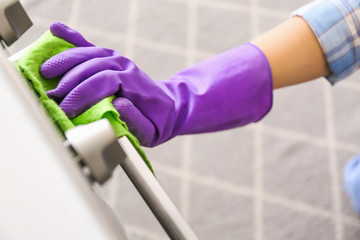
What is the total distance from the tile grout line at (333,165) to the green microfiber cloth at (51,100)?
0.90 m

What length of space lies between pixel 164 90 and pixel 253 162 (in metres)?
0.71

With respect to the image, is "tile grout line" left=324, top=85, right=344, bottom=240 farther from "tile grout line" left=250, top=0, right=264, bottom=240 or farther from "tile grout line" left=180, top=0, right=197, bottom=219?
"tile grout line" left=180, top=0, right=197, bottom=219

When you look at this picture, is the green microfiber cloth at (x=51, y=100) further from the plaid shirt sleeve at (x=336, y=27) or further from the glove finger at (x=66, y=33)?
the plaid shirt sleeve at (x=336, y=27)

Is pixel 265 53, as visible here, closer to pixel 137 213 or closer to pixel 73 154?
pixel 73 154

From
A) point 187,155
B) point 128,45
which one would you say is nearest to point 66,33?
point 187,155

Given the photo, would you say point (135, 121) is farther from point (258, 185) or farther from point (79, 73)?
point (258, 185)

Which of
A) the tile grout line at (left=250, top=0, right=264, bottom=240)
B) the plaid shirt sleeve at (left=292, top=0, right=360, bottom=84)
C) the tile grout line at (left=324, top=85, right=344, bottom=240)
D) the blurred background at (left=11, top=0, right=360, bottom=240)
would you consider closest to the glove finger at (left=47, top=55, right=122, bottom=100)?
the plaid shirt sleeve at (left=292, top=0, right=360, bottom=84)

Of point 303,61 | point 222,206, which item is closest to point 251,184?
point 222,206

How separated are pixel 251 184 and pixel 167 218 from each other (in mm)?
888

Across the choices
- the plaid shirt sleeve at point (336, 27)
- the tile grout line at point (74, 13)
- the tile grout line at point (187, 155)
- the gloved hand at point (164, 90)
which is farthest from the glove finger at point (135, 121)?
the tile grout line at point (74, 13)

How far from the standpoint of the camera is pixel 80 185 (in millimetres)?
260

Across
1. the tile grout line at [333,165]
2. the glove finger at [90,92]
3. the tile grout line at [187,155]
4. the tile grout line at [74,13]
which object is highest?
the glove finger at [90,92]

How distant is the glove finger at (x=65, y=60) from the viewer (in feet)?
1.55

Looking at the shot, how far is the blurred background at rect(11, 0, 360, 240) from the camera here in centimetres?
119
